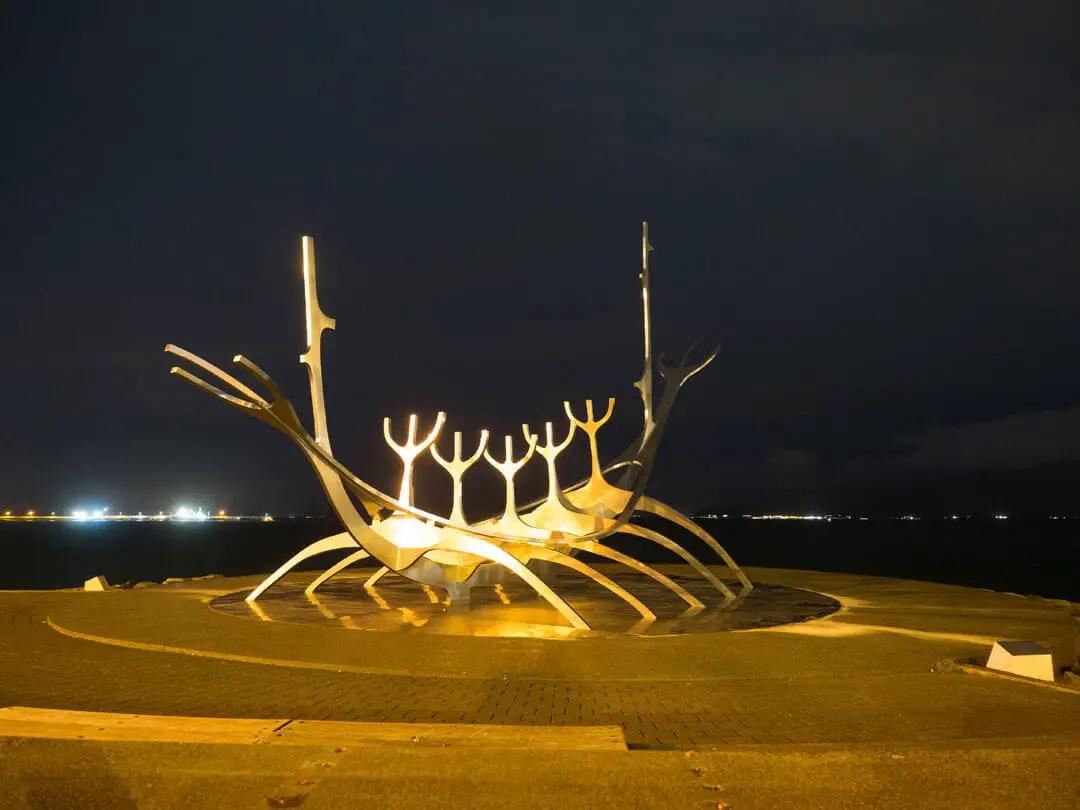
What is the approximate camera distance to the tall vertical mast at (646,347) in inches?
759

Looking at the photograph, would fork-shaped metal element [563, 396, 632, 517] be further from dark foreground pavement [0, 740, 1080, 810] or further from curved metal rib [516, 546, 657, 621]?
dark foreground pavement [0, 740, 1080, 810]

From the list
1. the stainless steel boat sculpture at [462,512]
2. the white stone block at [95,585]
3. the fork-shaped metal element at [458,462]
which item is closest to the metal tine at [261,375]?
the stainless steel boat sculpture at [462,512]

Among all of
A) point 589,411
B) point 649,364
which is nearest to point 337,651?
point 589,411

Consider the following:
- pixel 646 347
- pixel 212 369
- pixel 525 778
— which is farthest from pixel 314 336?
pixel 525 778

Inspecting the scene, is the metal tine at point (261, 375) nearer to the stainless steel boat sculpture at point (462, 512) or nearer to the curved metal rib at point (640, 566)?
the stainless steel boat sculpture at point (462, 512)

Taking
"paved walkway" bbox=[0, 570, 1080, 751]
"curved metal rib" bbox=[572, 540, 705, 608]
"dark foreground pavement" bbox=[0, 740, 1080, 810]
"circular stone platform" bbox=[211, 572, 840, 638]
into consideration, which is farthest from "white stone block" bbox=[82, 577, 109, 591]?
"dark foreground pavement" bbox=[0, 740, 1080, 810]

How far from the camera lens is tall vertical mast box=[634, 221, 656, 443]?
19281 mm

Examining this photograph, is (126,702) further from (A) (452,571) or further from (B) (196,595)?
(B) (196,595)

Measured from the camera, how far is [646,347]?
20.0 m

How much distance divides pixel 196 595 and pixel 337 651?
25.9 feet

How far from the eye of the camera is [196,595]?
54.9 feet

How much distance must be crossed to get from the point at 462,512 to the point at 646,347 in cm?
626

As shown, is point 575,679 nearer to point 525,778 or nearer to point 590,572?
point 525,778

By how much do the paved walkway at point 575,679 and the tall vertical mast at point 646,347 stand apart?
716 centimetres
